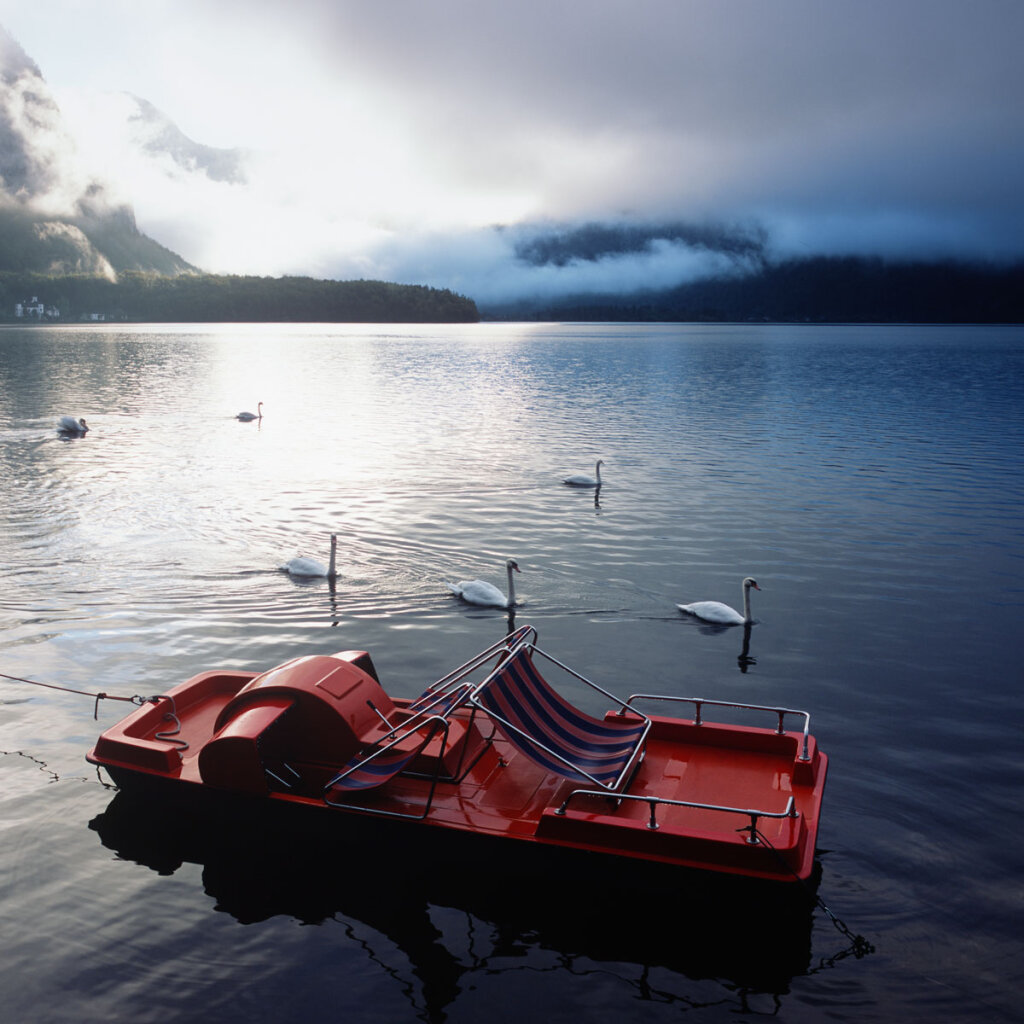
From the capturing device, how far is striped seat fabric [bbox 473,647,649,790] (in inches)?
420

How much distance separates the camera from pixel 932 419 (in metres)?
52.5

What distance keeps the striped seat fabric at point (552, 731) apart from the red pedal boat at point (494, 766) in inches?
0.8

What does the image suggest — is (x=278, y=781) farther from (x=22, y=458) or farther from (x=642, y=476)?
(x=22, y=458)

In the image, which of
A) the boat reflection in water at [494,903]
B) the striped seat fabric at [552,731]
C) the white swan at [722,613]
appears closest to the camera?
the boat reflection in water at [494,903]

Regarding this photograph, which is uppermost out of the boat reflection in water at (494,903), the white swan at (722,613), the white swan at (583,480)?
the white swan at (583,480)

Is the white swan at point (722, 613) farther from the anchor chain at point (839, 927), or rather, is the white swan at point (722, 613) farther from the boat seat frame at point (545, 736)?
the anchor chain at point (839, 927)

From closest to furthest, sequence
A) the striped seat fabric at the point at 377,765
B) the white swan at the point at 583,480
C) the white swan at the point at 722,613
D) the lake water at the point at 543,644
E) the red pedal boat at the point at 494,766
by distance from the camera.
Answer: the lake water at the point at 543,644 → the red pedal boat at the point at 494,766 → the striped seat fabric at the point at 377,765 → the white swan at the point at 722,613 → the white swan at the point at 583,480

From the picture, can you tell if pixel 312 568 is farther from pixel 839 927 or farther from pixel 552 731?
pixel 839 927

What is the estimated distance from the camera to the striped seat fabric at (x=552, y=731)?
35.0 feet

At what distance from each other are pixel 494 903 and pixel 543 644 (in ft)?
25.6

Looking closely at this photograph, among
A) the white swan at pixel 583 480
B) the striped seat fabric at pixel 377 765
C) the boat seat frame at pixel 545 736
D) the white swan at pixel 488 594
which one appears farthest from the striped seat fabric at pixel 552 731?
the white swan at pixel 583 480

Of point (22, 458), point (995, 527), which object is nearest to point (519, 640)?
point (995, 527)

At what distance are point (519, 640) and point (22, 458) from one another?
109 ft

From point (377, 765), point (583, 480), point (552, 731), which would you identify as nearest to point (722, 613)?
point (552, 731)
